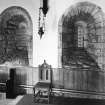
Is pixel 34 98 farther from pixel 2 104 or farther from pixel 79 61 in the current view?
pixel 79 61

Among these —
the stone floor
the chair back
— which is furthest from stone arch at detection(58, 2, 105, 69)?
the stone floor

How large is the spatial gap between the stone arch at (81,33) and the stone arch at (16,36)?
3.74ft

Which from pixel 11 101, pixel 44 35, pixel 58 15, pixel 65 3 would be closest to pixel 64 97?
pixel 11 101

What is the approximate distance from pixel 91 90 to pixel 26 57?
8.12ft

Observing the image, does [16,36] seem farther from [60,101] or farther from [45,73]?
[60,101]

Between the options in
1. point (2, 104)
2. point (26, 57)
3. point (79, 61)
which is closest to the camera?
point (2, 104)

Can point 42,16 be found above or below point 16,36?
above

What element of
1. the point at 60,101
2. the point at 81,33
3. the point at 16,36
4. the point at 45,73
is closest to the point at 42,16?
the point at 16,36

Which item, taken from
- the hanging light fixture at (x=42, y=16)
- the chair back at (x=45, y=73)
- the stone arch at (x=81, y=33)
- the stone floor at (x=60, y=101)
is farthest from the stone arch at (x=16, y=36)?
the stone floor at (x=60, y=101)

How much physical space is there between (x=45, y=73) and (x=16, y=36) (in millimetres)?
1685

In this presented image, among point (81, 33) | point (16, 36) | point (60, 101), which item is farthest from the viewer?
point (16, 36)

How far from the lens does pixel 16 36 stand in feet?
21.0

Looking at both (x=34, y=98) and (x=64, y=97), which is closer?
(x=34, y=98)

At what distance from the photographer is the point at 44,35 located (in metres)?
6.17
